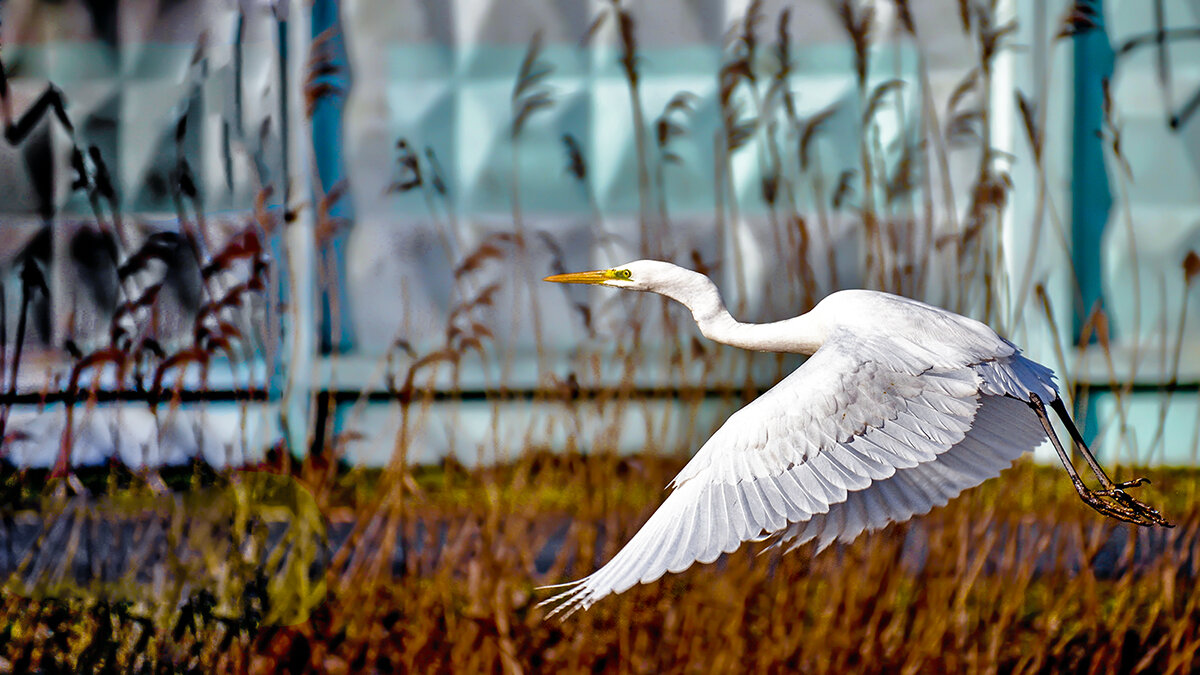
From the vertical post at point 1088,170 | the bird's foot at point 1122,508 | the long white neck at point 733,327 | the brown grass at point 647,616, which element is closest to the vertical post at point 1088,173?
the vertical post at point 1088,170

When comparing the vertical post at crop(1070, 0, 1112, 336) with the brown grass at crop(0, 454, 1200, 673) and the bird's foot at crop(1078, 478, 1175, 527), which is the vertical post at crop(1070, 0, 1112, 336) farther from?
the bird's foot at crop(1078, 478, 1175, 527)

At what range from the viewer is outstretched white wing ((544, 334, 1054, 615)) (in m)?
0.97

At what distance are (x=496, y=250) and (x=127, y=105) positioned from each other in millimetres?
2491

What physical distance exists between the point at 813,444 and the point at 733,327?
20 cm

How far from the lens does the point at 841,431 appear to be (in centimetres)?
108

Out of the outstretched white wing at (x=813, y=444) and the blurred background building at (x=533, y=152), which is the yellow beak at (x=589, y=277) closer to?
the outstretched white wing at (x=813, y=444)

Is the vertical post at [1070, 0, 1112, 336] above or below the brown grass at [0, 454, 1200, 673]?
above

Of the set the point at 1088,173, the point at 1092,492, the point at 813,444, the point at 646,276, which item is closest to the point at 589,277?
the point at 646,276

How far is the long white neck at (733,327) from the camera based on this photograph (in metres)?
1.18

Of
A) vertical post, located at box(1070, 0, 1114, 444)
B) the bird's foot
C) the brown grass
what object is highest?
vertical post, located at box(1070, 0, 1114, 444)

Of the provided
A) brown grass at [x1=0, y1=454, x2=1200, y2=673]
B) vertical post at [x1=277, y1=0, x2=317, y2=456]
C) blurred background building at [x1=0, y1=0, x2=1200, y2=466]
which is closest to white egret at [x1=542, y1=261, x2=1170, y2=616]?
brown grass at [x1=0, y1=454, x2=1200, y2=673]

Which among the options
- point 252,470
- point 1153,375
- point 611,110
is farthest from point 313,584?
point 1153,375

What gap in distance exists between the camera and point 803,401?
1.06 m

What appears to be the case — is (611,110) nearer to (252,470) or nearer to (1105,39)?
(1105,39)
